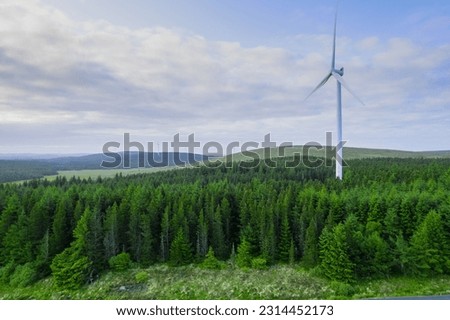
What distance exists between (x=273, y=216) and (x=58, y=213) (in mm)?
45073

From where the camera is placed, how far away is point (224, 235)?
211ft

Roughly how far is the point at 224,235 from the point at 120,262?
2178 cm

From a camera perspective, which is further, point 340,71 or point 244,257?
point 340,71

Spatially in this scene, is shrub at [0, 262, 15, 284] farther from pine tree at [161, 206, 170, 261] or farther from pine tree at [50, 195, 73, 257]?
pine tree at [161, 206, 170, 261]

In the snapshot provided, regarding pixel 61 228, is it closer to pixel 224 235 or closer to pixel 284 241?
pixel 224 235

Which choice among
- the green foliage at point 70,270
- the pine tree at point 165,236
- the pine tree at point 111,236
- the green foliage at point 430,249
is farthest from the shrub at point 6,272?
the green foliage at point 430,249

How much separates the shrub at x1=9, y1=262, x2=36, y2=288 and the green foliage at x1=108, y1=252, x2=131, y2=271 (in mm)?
13751

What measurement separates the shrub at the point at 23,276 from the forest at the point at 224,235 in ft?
0.58

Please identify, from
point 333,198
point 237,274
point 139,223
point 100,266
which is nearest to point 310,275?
point 237,274

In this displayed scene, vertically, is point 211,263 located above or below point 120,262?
below

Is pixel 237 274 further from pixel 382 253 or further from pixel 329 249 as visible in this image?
pixel 382 253

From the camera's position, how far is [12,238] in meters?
59.3

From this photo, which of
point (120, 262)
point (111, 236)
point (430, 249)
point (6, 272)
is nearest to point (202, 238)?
point (120, 262)

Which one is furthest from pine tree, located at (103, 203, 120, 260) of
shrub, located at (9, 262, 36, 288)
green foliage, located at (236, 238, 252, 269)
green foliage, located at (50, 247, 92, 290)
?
green foliage, located at (236, 238, 252, 269)
